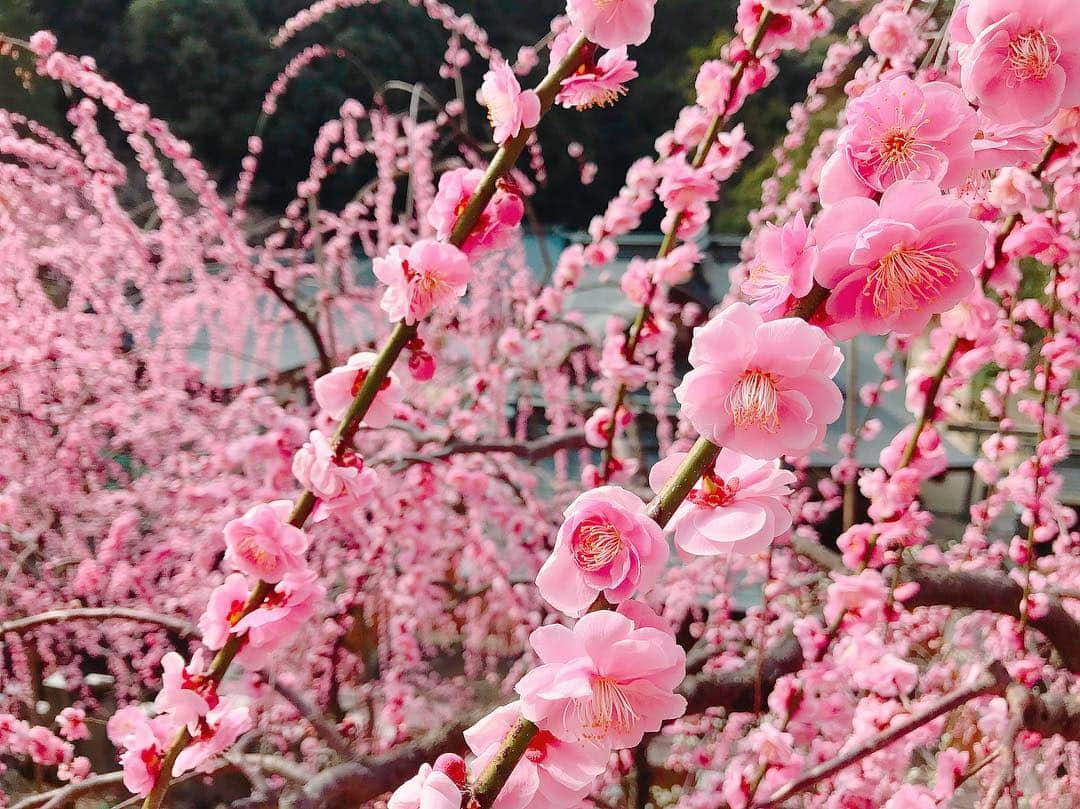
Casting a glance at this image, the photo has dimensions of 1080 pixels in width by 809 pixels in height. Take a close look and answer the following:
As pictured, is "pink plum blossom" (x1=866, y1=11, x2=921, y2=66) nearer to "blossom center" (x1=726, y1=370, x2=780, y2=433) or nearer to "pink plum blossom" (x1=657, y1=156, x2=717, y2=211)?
"pink plum blossom" (x1=657, y1=156, x2=717, y2=211)

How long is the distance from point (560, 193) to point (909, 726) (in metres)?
2.83

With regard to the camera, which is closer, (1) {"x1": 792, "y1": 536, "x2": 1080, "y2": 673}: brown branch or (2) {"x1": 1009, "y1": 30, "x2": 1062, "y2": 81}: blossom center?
(2) {"x1": 1009, "y1": 30, "x2": 1062, "y2": 81}: blossom center

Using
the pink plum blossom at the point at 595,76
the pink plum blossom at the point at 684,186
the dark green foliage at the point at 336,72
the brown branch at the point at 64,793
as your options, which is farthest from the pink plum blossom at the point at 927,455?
the dark green foliage at the point at 336,72

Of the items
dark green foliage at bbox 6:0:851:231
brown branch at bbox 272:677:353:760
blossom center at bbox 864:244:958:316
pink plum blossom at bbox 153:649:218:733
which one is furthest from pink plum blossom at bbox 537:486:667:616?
dark green foliage at bbox 6:0:851:231

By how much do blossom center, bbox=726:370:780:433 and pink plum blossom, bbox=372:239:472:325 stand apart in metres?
0.21

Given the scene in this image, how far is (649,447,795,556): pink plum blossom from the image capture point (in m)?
0.25

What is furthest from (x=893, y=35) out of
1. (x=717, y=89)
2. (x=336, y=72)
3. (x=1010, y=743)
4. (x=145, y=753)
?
(x=336, y=72)

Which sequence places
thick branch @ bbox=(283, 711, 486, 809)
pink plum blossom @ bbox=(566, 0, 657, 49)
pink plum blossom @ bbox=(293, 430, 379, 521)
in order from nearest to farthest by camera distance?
pink plum blossom @ bbox=(566, 0, 657, 49)
pink plum blossom @ bbox=(293, 430, 379, 521)
thick branch @ bbox=(283, 711, 486, 809)

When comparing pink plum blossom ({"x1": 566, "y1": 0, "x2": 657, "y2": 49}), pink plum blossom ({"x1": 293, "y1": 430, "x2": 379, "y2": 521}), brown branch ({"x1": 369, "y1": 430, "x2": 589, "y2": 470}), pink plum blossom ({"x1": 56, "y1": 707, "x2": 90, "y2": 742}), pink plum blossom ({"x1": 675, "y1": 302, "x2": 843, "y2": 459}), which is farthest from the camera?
brown branch ({"x1": 369, "y1": 430, "x2": 589, "y2": 470})

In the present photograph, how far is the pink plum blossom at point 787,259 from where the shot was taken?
231mm

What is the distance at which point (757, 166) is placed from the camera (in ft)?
9.70

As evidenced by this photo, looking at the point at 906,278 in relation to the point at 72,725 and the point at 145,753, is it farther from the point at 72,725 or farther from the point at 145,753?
the point at 72,725

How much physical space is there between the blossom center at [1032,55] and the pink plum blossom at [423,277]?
0.86ft

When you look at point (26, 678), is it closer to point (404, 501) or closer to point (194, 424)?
point (194, 424)
